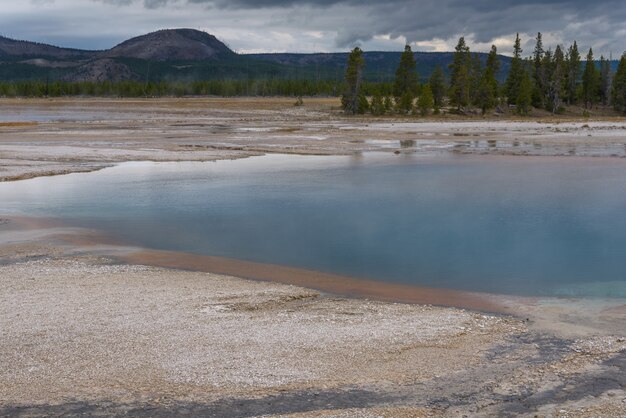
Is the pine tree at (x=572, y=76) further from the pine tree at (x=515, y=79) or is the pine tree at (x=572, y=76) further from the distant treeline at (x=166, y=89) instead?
the distant treeline at (x=166, y=89)

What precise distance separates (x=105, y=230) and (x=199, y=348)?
1027 cm

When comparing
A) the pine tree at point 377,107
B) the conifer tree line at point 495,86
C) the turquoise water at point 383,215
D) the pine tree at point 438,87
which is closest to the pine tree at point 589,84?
the conifer tree line at point 495,86

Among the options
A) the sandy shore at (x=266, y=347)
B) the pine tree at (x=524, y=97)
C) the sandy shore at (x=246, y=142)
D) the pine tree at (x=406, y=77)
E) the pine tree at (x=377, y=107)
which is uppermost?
the pine tree at (x=406, y=77)

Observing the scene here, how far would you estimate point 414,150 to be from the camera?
4325cm

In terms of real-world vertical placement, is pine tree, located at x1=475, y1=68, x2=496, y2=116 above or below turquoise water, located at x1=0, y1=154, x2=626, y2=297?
above

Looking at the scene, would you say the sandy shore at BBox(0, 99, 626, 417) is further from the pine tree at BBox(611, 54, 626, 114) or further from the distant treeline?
the distant treeline

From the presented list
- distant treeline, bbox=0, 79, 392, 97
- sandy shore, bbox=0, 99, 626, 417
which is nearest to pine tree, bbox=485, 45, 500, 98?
distant treeline, bbox=0, 79, 392, 97

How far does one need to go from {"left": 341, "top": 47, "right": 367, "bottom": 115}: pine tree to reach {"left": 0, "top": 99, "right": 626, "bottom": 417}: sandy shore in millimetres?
70465

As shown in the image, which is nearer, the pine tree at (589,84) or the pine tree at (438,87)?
the pine tree at (438,87)

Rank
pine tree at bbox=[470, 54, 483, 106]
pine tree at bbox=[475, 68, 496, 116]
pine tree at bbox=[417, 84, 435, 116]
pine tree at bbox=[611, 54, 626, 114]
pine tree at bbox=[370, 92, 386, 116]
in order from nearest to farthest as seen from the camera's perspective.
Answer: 1. pine tree at bbox=[417, 84, 435, 116]
2. pine tree at bbox=[370, 92, 386, 116]
3. pine tree at bbox=[475, 68, 496, 116]
4. pine tree at bbox=[470, 54, 483, 106]
5. pine tree at bbox=[611, 54, 626, 114]

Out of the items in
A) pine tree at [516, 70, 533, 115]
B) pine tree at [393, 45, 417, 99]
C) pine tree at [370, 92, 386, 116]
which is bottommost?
pine tree at [370, 92, 386, 116]

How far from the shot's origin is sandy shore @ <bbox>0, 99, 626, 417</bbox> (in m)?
8.63

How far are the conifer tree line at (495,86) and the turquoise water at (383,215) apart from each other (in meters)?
52.1

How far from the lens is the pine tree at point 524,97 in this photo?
288 ft
